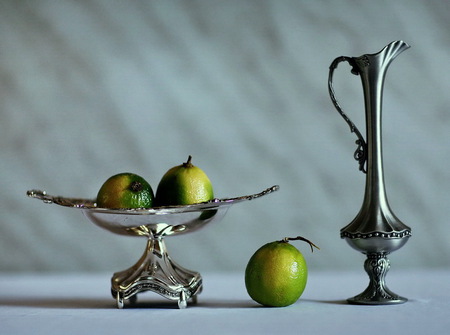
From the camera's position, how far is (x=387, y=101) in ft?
6.42

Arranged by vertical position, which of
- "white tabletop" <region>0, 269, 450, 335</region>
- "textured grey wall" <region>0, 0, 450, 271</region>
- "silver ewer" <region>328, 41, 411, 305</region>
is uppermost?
"textured grey wall" <region>0, 0, 450, 271</region>

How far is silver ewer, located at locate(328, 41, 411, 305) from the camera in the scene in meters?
1.20

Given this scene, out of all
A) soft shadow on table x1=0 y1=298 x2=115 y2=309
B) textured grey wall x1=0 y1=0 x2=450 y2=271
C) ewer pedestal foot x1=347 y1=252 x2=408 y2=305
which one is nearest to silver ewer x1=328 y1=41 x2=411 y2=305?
ewer pedestal foot x1=347 y1=252 x2=408 y2=305

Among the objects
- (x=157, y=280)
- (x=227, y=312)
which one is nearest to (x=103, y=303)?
(x=157, y=280)

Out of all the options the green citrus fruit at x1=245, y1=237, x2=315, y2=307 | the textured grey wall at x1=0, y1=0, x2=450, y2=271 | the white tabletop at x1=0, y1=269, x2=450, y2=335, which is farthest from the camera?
the textured grey wall at x1=0, y1=0, x2=450, y2=271

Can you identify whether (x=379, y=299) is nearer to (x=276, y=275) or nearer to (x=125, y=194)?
(x=276, y=275)

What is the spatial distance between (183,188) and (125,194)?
95 mm

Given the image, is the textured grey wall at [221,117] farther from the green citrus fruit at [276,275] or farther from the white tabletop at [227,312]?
the green citrus fruit at [276,275]

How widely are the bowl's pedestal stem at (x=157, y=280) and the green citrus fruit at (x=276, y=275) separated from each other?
11cm

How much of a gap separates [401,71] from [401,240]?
2.81 feet

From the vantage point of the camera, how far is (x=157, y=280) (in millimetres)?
1246

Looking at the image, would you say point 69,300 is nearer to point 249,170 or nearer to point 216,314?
point 216,314

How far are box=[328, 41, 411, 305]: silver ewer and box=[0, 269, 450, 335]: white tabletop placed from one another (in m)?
0.05

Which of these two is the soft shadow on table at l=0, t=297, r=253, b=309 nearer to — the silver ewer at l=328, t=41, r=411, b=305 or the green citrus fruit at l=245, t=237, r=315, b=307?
the green citrus fruit at l=245, t=237, r=315, b=307
